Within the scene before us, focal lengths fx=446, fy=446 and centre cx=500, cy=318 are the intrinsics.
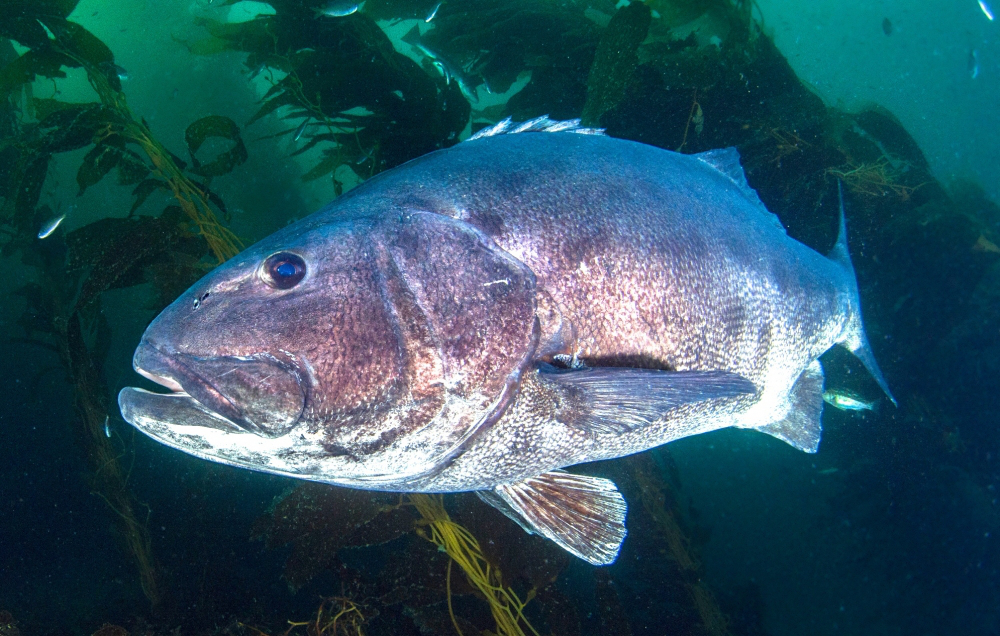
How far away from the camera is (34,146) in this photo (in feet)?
11.4

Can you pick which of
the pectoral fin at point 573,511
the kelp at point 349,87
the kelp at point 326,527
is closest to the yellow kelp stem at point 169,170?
the kelp at point 349,87

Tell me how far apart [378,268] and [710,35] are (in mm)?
5777

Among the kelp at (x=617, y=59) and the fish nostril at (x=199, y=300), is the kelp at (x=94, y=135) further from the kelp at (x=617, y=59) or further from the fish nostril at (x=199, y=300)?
the kelp at (x=617, y=59)

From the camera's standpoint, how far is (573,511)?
74.3 inches

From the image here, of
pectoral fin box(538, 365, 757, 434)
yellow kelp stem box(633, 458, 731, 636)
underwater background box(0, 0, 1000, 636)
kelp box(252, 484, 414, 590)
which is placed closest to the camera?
pectoral fin box(538, 365, 757, 434)

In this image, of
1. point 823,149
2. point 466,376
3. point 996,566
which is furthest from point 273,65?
point 996,566

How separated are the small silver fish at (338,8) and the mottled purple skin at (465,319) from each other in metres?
2.88

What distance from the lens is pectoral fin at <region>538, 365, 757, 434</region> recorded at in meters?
1.46

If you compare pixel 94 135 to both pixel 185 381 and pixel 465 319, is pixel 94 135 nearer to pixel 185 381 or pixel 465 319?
pixel 185 381

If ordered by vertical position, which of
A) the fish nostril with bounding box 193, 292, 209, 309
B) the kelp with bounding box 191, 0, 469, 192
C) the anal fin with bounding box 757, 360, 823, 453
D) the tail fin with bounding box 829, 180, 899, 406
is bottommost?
the anal fin with bounding box 757, 360, 823, 453

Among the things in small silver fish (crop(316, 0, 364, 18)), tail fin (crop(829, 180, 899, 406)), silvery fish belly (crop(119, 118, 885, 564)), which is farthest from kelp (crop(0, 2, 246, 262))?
tail fin (crop(829, 180, 899, 406))

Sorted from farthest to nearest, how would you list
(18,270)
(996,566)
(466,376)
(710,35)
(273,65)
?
1. (18,270)
2. (996,566)
3. (710,35)
4. (273,65)
5. (466,376)

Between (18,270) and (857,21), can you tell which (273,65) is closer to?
(18,270)

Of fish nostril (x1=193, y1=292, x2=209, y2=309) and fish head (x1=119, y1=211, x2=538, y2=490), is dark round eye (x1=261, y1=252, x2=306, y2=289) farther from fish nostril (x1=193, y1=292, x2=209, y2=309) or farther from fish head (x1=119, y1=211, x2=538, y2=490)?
fish nostril (x1=193, y1=292, x2=209, y2=309)
